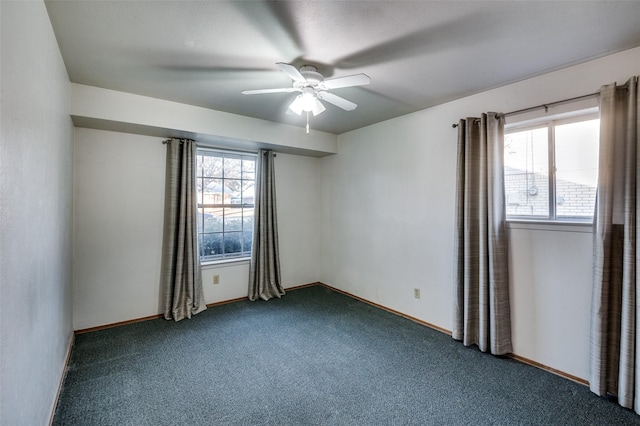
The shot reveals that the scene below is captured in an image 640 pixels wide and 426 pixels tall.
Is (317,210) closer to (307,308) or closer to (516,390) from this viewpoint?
(307,308)

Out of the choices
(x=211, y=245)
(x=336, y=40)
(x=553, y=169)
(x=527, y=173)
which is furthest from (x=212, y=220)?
(x=553, y=169)

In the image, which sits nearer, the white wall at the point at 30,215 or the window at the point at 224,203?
the white wall at the point at 30,215

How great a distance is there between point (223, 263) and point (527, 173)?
357cm

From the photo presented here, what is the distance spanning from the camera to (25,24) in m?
1.32

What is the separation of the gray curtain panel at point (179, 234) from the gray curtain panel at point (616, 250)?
377cm

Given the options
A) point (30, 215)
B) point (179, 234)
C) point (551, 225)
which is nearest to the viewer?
point (30, 215)

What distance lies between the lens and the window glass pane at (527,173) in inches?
98.5

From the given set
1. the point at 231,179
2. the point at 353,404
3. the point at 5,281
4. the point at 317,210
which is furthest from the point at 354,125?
the point at 5,281

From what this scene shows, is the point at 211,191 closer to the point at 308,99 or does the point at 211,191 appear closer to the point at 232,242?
the point at 232,242

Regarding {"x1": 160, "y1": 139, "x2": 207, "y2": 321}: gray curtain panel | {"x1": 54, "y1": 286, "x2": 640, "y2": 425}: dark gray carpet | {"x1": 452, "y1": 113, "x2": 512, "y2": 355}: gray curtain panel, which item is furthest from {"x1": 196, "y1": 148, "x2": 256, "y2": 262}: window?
{"x1": 452, "y1": 113, "x2": 512, "y2": 355}: gray curtain panel

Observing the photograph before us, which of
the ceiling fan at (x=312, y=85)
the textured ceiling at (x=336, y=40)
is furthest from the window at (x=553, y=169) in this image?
the ceiling fan at (x=312, y=85)

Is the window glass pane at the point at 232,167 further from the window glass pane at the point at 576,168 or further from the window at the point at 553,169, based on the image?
the window glass pane at the point at 576,168


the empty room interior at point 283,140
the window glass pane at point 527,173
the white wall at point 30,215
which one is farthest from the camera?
the window glass pane at point 527,173

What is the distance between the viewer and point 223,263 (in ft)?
12.8
